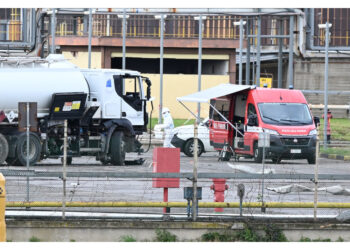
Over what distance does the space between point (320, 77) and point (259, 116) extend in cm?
Result: 3232

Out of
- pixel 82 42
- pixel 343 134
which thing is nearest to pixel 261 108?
pixel 343 134

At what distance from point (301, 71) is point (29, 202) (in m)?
48.3

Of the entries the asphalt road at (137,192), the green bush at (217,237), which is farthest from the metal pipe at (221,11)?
the green bush at (217,237)

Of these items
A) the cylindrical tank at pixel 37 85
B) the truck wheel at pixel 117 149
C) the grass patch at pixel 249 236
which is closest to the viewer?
the grass patch at pixel 249 236

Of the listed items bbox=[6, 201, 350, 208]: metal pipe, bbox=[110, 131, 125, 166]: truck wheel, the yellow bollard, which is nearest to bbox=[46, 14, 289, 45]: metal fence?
bbox=[110, 131, 125, 166]: truck wheel

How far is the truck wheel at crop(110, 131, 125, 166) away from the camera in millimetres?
27362

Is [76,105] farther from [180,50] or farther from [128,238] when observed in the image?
[180,50]

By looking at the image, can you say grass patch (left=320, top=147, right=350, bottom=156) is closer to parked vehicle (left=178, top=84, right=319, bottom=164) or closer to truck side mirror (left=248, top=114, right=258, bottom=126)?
parked vehicle (left=178, top=84, right=319, bottom=164)

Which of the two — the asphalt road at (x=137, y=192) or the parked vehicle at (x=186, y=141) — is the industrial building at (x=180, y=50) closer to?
the parked vehicle at (x=186, y=141)

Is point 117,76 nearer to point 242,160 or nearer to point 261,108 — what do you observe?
point 261,108

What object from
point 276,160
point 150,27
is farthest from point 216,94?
point 150,27

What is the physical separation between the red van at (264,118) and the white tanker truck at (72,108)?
2792 millimetres

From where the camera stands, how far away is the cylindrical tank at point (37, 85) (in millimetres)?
27172

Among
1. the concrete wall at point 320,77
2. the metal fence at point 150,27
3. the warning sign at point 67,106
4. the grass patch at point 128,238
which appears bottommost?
the grass patch at point 128,238
